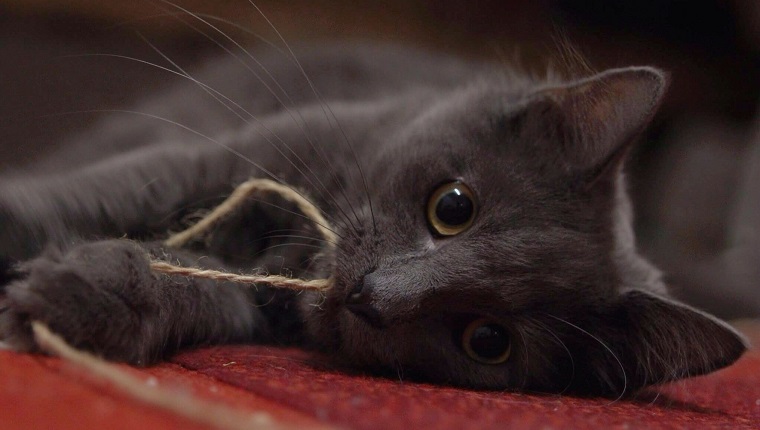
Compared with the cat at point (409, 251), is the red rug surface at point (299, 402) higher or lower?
lower

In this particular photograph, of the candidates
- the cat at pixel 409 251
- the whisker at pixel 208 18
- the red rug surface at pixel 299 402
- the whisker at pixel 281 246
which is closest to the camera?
the red rug surface at pixel 299 402

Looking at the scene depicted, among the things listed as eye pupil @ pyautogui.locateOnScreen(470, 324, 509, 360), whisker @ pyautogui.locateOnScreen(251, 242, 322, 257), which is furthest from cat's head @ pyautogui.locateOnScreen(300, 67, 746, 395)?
whisker @ pyautogui.locateOnScreen(251, 242, 322, 257)

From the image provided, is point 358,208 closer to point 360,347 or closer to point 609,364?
point 360,347

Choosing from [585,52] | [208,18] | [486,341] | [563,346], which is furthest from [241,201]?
[585,52]

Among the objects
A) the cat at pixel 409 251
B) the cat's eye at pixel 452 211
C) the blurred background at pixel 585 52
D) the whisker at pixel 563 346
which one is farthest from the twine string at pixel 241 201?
A: the blurred background at pixel 585 52

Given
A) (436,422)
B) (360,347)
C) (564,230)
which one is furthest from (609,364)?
(436,422)

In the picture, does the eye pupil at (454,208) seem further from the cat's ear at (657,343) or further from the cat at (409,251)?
the cat's ear at (657,343)

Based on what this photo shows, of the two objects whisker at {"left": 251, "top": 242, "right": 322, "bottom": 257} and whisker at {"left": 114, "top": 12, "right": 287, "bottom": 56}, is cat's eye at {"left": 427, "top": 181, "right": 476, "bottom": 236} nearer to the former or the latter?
whisker at {"left": 251, "top": 242, "right": 322, "bottom": 257}

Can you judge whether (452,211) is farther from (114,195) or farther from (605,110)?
(114,195)
